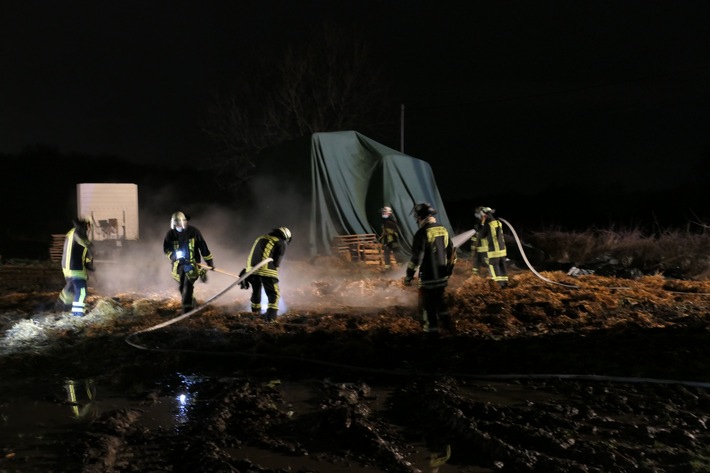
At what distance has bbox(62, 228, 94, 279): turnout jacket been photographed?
7.91 metres

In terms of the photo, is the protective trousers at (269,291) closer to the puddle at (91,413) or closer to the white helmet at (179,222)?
the white helmet at (179,222)

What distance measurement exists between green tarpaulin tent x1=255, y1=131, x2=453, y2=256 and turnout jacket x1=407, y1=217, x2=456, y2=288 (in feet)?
26.7

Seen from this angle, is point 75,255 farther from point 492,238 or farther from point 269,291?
point 492,238

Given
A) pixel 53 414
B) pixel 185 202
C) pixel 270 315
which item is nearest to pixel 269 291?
pixel 270 315

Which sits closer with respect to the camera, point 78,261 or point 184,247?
point 184,247

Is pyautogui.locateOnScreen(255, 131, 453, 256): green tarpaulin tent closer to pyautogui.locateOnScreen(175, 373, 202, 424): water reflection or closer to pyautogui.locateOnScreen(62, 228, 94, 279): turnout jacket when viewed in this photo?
pyautogui.locateOnScreen(62, 228, 94, 279): turnout jacket

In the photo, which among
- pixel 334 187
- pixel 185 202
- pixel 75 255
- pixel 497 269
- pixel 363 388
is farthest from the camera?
pixel 185 202

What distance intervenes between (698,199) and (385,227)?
20.6 meters

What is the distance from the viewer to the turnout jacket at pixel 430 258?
6.61 metres

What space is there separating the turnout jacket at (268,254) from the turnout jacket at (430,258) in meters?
2.04

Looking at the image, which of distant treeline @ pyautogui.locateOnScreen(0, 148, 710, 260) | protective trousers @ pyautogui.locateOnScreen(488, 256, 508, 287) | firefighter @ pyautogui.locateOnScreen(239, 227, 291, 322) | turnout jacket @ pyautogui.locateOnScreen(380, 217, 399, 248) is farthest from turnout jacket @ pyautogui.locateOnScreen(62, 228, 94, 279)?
distant treeline @ pyautogui.locateOnScreen(0, 148, 710, 260)

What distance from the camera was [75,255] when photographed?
7.96 m

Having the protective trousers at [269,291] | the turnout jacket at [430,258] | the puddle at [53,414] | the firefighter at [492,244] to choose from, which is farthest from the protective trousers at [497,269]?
the puddle at [53,414]

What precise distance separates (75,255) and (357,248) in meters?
7.83
